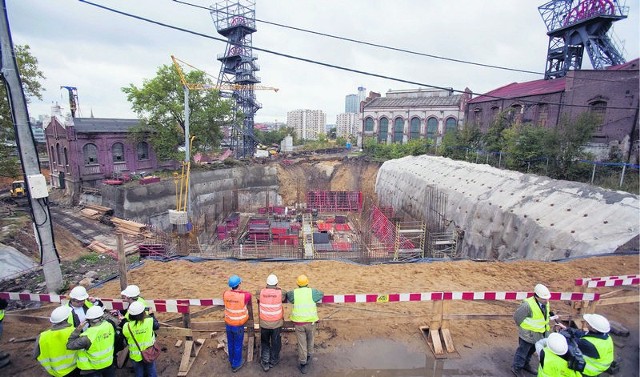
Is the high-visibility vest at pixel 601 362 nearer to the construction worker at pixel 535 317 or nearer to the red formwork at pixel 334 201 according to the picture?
the construction worker at pixel 535 317

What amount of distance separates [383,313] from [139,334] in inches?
164

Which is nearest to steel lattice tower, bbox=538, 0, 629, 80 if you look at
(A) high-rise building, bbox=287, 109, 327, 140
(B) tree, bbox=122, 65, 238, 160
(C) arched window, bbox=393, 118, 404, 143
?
(C) arched window, bbox=393, 118, 404, 143

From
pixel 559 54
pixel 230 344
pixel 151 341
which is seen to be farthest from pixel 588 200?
pixel 559 54

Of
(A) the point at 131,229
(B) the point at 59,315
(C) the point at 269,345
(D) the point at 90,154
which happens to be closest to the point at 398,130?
(D) the point at 90,154

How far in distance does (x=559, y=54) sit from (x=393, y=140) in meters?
21.3

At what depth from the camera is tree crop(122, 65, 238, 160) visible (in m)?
23.6

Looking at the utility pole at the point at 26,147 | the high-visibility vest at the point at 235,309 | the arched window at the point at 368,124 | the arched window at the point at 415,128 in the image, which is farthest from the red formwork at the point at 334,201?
the high-visibility vest at the point at 235,309

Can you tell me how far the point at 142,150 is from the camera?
25.8 m

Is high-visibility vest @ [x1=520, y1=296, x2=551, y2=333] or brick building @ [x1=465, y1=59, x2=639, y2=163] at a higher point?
brick building @ [x1=465, y1=59, x2=639, y2=163]

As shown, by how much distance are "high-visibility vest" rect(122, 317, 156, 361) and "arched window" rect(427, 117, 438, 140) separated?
44.9 metres

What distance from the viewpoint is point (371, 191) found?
3356 cm

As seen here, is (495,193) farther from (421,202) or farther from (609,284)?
(609,284)

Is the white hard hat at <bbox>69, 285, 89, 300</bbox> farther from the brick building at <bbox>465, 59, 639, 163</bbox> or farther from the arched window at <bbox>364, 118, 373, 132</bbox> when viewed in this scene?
the arched window at <bbox>364, 118, 373, 132</bbox>

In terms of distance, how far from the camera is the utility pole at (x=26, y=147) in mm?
5762
